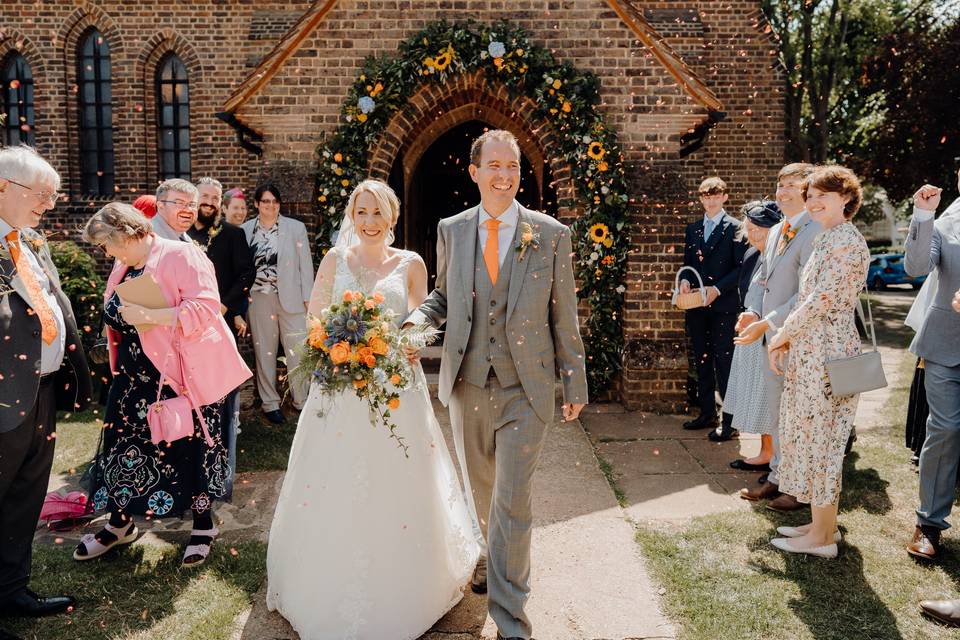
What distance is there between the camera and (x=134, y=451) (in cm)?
406

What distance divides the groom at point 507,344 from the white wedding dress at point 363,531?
0.27 metres

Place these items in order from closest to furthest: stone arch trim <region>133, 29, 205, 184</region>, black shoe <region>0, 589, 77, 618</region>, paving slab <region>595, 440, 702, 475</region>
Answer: black shoe <region>0, 589, 77, 618</region>, paving slab <region>595, 440, 702, 475</region>, stone arch trim <region>133, 29, 205, 184</region>

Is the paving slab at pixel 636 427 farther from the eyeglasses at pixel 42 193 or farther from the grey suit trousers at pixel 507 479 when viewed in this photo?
the eyeglasses at pixel 42 193

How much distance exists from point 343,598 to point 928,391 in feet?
11.9

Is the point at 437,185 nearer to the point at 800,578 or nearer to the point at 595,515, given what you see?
the point at 595,515

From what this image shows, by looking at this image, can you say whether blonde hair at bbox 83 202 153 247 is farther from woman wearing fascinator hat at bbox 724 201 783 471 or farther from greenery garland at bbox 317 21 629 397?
woman wearing fascinator hat at bbox 724 201 783 471

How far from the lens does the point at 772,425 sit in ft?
17.3

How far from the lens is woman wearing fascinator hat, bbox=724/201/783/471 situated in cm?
548

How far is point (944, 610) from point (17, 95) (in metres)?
14.7

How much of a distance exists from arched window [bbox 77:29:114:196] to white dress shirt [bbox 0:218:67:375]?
32.3 ft

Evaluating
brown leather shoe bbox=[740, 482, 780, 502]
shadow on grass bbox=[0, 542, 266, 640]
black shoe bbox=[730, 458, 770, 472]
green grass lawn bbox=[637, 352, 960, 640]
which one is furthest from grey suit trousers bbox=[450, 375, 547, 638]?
black shoe bbox=[730, 458, 770, 472]

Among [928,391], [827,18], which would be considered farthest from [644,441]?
[827,18]

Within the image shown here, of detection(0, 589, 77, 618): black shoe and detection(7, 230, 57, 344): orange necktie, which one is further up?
detection(7, 230, 57, 344): orange necktie

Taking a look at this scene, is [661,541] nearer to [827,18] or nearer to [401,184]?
[401,184]
